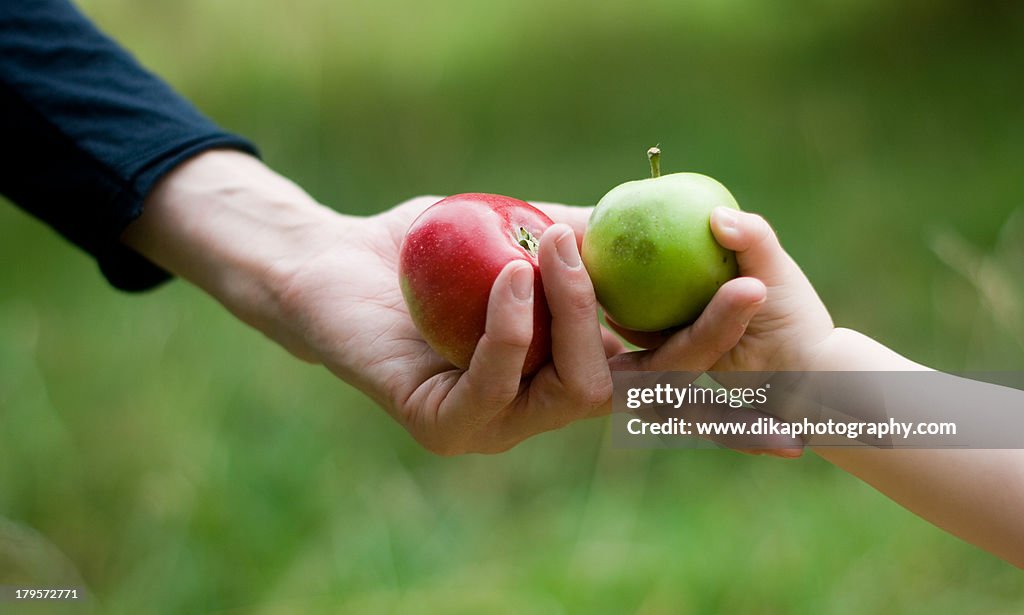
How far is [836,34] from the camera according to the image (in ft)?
11.0

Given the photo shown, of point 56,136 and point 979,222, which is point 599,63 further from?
point 56,136

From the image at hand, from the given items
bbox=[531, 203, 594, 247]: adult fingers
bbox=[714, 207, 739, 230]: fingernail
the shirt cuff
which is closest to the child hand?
bbox=[714, 207, 739, 230]: fingernail

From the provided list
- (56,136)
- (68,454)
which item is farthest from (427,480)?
(56,136)

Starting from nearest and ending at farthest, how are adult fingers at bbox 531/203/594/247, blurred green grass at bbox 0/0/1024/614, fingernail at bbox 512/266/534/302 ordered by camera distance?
fingernail at bbox 512/266/534/302 < adult fingers at bbox 531/203/594/247 < blurred green grass at bbox 0/0/1024/614

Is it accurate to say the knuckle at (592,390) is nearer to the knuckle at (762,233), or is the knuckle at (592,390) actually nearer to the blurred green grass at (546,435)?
the knuckle at (762,233)

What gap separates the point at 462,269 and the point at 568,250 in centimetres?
14

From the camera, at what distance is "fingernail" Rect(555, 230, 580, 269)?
3.38 feet

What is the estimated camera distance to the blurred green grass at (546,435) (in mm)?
1968

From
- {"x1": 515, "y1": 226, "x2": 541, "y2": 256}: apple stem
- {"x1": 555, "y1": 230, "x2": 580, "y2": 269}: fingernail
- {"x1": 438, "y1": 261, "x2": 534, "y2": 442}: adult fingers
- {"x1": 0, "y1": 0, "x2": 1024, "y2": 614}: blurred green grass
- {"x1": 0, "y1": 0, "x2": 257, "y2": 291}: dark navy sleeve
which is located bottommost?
{"x1": 0, "y1": 0, "x2": 1024, "y2": 614}: blurred green grass

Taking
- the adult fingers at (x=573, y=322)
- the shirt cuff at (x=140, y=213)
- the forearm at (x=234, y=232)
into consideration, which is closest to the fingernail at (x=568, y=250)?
the adult fingers at (x=573, y=322)

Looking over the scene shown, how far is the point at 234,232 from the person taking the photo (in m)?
1.52

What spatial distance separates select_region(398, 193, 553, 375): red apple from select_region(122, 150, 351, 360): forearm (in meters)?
0.36

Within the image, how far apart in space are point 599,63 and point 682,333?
2.50 meters

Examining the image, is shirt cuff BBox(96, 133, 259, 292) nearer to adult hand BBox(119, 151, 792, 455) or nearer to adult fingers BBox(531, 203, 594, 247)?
adult hand BBox(119, 151, 792, 455)
